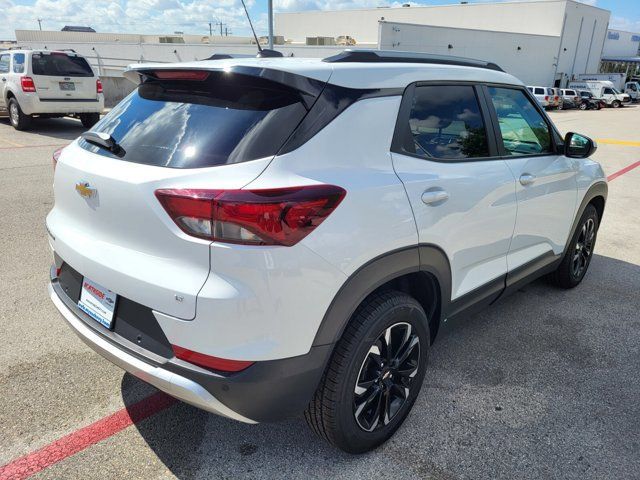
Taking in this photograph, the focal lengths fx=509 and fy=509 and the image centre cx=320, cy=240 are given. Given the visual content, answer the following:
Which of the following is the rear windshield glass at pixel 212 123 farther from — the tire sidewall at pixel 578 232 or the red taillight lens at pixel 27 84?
the red taillight lens at pixel 27 84

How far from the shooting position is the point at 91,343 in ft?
7.43

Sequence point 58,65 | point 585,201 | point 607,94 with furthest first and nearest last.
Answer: point 607,94 → point 58,65 → point 585,201

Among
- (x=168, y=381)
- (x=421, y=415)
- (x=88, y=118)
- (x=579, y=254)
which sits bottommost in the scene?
(x=88, y=118)

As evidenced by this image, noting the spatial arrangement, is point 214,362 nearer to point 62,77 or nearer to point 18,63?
point 62,77

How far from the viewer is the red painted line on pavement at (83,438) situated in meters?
2.30

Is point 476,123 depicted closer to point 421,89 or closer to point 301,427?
point 421,89

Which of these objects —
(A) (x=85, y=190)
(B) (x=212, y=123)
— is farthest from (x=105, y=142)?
Answer: (B) (x=212, y=123)

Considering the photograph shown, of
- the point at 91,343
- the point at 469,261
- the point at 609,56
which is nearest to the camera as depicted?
the point at 91,343

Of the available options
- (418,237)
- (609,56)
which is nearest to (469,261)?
(418,237)

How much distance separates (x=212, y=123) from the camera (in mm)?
2068

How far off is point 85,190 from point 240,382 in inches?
43.6

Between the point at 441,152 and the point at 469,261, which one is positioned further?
the point at 469,261

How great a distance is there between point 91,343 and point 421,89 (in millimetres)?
1970

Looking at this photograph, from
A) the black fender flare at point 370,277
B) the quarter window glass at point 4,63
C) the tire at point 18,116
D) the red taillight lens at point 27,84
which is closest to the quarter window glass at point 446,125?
the black fender flare at point 370,277
